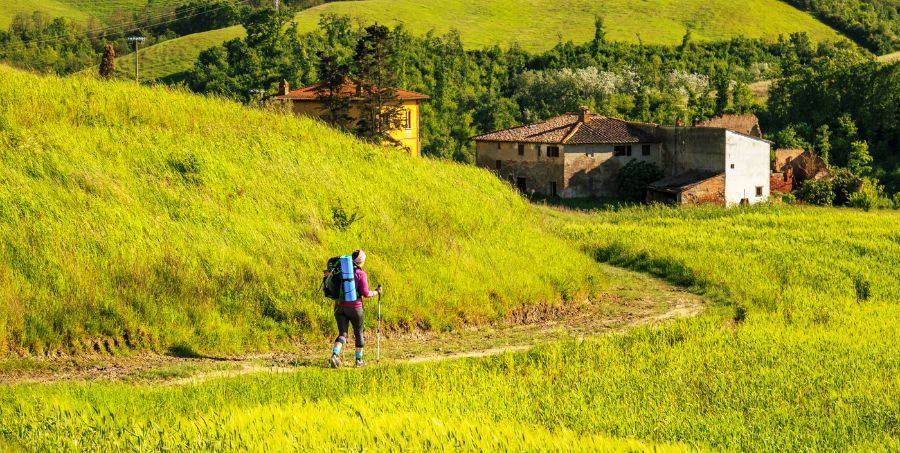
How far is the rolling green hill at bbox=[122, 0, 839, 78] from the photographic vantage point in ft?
417

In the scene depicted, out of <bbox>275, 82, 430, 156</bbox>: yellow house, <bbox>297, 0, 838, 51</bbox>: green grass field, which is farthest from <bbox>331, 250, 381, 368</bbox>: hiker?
<bbox>297, 0, 838, 51</bbox>: green grass field

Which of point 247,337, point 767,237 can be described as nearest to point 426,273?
point 247,337

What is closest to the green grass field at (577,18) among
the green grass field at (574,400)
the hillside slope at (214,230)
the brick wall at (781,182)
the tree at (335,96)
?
the brick wall at (781,182)

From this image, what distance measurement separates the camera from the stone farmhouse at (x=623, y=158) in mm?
58531

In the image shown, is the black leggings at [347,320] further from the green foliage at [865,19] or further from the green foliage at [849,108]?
the green foliage at [865,19]

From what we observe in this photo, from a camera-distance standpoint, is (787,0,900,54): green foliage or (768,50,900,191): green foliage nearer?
(768,50,900,191): green foliage

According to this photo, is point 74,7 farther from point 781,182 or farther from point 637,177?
point 781,182

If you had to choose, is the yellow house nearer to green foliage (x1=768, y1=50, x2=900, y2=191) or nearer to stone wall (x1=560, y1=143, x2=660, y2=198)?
stone wall (x1=560, y1=143, x2=660, y2=198)

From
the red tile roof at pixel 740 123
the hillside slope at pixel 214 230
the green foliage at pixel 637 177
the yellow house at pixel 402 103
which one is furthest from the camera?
the red tile roof at pixel 740 123

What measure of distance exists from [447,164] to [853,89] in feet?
205

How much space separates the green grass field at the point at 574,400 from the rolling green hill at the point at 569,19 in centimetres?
10019

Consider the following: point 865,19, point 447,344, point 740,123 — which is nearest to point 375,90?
point 447,344

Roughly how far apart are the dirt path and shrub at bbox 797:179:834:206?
36.6 meters

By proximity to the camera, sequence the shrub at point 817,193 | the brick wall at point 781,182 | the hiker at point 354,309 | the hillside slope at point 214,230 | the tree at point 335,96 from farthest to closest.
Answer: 1. the brick wall at point 781,182
2. the shrub at point 817,193
3. the tree at point 335,96
4. the hillside slope at point 214,230
5. the hiker at point 354,309
